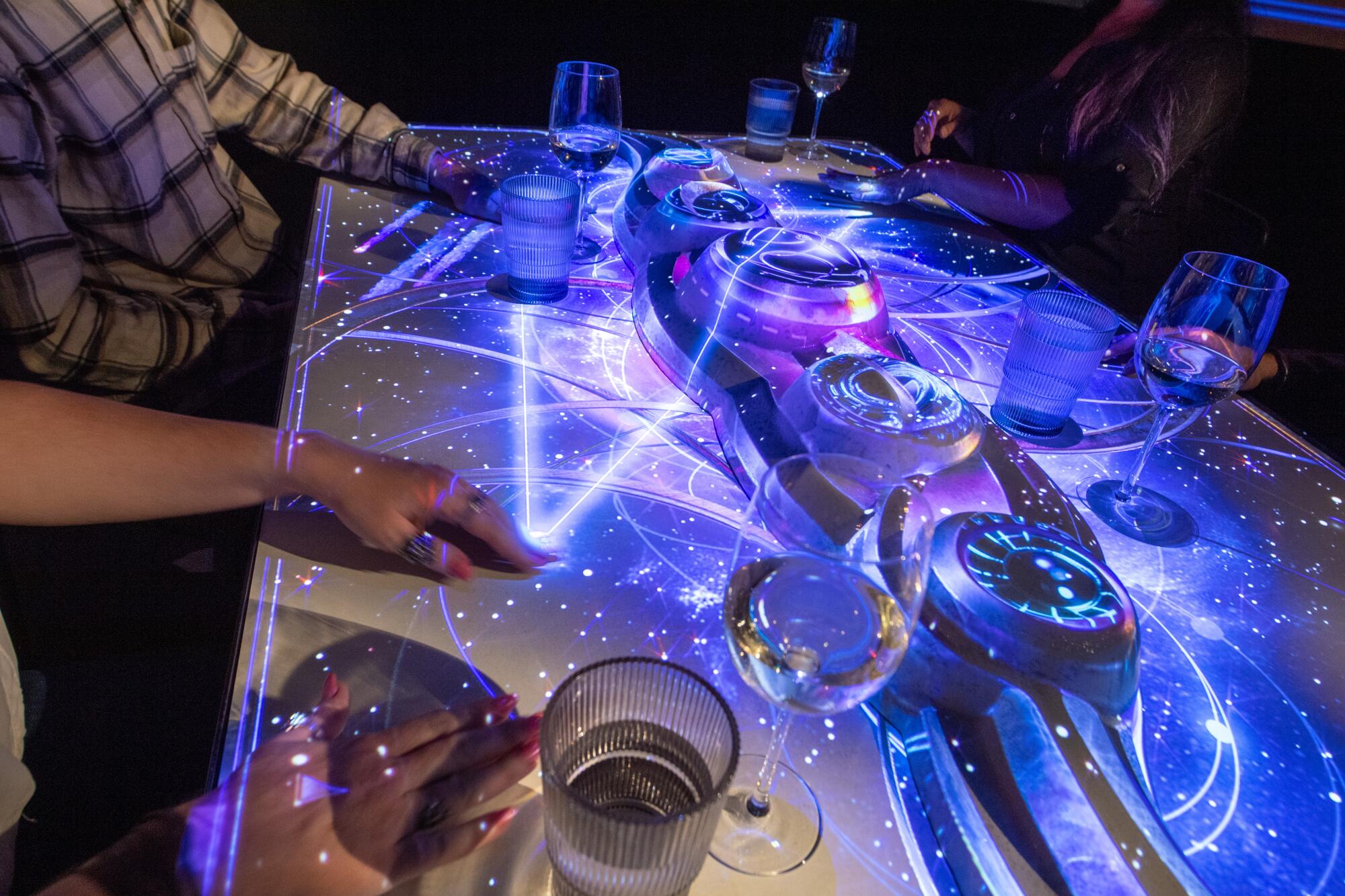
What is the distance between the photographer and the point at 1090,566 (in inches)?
26.5

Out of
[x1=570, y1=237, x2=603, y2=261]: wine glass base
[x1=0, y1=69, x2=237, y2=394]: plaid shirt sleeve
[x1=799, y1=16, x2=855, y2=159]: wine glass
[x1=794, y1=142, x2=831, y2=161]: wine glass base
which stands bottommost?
[x1=0, y1=69, x2=237, y2=394]: plaid shirt sleeve

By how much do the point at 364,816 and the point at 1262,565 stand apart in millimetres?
893

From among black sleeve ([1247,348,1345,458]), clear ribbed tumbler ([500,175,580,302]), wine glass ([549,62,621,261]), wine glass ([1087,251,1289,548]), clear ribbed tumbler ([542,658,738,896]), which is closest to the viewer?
clear ribbed tumbler ([542,658,738,896])

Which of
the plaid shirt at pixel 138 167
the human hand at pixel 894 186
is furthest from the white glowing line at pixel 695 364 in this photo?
the plaid shirt at pixel 138 167

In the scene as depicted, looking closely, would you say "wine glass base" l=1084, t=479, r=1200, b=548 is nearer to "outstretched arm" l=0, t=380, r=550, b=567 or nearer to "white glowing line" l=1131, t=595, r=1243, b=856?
"white glowing line" l=1131, t=595, r=1243, b=856

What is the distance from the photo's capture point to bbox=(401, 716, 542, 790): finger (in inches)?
21.6

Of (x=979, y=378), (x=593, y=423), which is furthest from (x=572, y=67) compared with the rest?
(x=979, y=378)

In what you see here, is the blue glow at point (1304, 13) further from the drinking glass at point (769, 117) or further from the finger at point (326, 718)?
the finger at point (326, 718)

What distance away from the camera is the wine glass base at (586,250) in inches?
51.2

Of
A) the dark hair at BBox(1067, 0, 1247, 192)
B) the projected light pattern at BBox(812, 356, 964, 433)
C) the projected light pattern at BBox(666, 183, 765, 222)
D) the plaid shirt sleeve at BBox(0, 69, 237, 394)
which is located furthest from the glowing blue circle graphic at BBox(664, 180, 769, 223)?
the dark hair at BBox(1067, 0, 1247, 192)

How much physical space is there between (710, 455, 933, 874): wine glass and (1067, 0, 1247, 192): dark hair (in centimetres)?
163

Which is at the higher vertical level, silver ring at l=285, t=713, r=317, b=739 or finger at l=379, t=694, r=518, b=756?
finger at l=379, t=694, r=518, b=756

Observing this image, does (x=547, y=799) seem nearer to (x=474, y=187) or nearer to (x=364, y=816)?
(x=364, y=816)

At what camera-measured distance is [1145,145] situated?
1.74 meters
